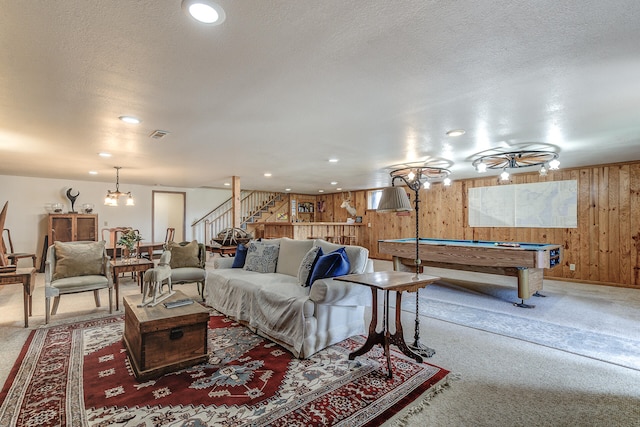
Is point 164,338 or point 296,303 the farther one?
point 296,303

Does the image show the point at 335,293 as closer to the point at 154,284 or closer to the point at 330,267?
the point at 330,267

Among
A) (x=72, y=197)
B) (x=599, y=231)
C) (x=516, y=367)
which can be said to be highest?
(x=72, y=197)

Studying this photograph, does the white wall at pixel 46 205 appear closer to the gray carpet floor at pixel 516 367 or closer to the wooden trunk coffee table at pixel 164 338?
the gray carpet floor at pixel 516 367

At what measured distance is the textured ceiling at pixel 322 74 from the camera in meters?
1.52

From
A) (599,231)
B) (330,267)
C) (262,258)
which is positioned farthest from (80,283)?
(599,231)

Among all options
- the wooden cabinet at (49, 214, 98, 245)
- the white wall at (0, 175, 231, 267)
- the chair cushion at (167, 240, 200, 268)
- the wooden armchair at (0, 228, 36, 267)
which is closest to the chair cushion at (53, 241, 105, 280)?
the chair cushion at (167, 240, 200, 268)

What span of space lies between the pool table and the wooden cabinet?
7.47 meters

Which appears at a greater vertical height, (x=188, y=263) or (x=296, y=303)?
(x=188, y=263)

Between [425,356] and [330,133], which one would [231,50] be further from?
[425,356]

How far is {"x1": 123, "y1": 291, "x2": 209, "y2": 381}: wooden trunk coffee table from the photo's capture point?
2.30 metres

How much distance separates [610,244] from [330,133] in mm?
5827

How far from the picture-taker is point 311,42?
1.75m

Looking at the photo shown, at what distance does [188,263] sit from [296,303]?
97.3 inches

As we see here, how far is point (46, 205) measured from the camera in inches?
291
